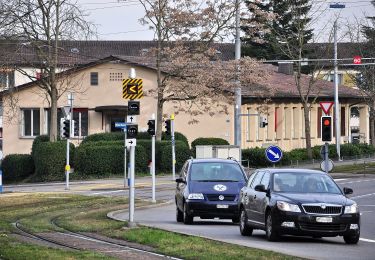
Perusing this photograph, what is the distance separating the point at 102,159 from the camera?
207ft

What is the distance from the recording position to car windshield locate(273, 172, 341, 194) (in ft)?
69.8

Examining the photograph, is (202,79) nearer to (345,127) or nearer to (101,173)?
(101,173)

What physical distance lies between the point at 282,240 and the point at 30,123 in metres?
55.0

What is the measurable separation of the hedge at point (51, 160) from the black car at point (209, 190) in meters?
34.9

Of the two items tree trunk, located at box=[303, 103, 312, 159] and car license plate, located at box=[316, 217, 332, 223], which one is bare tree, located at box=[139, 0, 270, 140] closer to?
tree trunk, located at box=[303, 103, 312, 159]

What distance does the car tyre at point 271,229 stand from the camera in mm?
20422

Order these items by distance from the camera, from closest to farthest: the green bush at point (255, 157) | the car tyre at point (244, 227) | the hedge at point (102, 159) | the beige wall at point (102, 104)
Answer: the car tyre at point (244, 227), the hedge at point (102, 159), the green bush at point (255, 157), the beige wall at point (102, 104)

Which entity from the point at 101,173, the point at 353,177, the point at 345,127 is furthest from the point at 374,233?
the point at 345,127

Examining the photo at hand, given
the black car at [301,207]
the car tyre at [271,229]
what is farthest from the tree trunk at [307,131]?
the car tyre at [271,229]

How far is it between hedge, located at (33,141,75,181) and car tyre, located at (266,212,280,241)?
42.7m

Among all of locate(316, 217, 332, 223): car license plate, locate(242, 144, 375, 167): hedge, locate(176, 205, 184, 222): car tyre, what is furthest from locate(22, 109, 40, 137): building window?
locate(316, 217, 332, 223): car license plate

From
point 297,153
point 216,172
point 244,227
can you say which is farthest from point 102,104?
point 244,227

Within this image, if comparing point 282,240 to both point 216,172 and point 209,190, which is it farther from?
point 216,172

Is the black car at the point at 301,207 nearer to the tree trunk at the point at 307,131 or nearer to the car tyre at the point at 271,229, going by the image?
the car tyre at the point at 271,229
